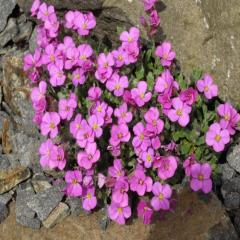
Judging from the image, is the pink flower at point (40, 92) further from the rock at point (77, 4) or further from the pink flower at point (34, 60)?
the rock at point (77, 4)

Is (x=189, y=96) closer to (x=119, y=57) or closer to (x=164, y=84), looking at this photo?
(x=164, y=84)

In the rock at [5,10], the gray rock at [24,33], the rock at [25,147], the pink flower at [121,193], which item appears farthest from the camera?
the rock at [5,10]

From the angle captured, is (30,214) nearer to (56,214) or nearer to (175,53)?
(56,214)

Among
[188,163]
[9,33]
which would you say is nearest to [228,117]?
[188,163]

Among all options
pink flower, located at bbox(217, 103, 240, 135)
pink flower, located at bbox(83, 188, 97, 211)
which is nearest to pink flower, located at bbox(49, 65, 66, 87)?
pink flower, located at bbox(83, 188, 97, 211)

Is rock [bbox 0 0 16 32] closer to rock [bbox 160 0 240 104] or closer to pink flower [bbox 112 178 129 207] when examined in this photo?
rock [bbox 160 0 240 104]

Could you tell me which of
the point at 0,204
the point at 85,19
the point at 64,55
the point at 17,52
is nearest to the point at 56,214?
the point at 0,204

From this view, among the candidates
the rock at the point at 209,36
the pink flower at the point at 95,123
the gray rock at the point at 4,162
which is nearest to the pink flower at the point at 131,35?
the rock at the point at 209,36
